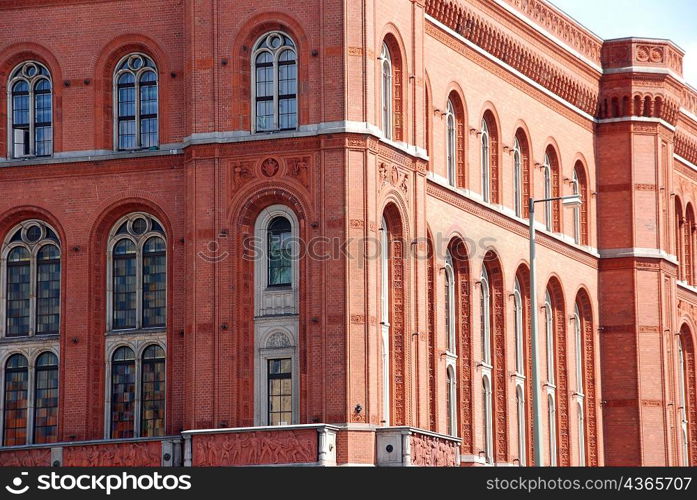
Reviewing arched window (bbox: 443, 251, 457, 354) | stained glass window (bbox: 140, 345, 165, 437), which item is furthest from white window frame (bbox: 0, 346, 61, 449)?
arched window (bbox: 443, 251, 457, 354)

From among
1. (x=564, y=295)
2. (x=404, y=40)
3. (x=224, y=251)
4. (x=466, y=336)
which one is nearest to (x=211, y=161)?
(x=224, y=251)

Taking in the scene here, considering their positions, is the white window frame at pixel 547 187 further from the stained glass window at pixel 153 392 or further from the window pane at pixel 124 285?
the stained glass window at pixel 153 392

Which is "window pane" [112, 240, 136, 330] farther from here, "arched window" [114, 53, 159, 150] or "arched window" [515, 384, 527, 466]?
"arched window" [515, 384, 527, 466]

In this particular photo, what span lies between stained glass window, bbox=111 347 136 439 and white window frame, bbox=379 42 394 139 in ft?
30.0

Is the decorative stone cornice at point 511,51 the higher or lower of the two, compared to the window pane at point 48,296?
higher

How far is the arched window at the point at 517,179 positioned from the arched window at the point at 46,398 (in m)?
18.1

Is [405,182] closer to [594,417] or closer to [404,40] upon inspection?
[404,40]

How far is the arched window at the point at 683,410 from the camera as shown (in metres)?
84.9

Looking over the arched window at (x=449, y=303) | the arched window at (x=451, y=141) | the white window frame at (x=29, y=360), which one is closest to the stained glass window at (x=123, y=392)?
the white window frame at (x=29, y=360)

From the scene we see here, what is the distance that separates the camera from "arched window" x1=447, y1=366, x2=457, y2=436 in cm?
6912

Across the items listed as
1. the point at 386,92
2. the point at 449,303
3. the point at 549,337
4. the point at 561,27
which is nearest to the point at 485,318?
the point at 449,303

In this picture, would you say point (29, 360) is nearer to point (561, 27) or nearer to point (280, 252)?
point (280, 252)

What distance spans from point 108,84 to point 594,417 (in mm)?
23884

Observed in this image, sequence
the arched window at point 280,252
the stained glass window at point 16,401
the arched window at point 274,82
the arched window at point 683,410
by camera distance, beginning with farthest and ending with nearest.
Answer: the arched window at point 683,410, the stained glass window at point 16,401, the arched window at point 274,82, the arched window at point 280,252
